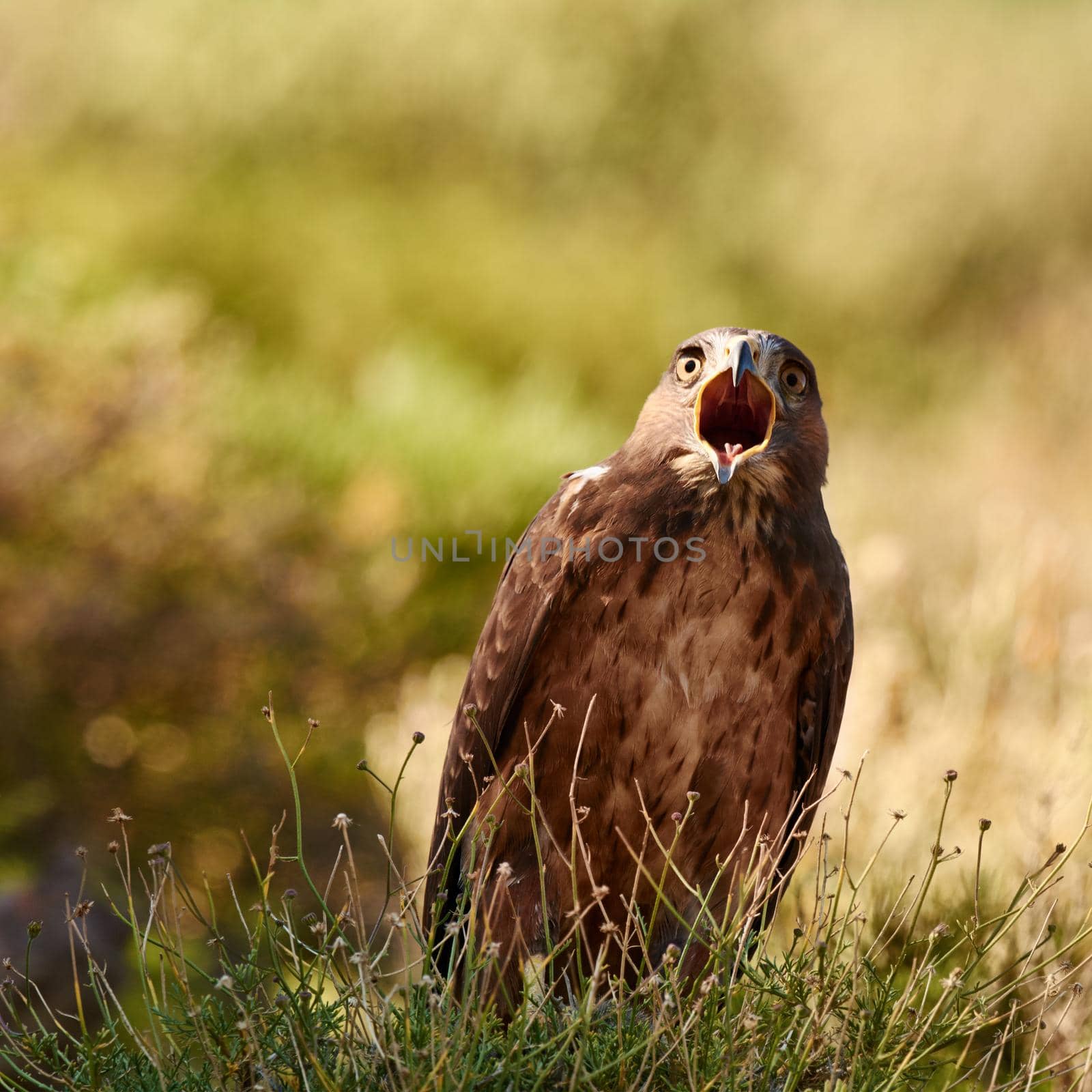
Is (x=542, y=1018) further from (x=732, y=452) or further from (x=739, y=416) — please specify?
(x=739, y=416)

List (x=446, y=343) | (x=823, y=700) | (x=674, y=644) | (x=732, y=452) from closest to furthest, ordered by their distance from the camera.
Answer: (x=732, y=452) < (x=674, y=644) < (x=823, y=700) < (x=446, y=343)

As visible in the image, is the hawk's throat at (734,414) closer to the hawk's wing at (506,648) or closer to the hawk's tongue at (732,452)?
the hawk's tongue at (732,452)

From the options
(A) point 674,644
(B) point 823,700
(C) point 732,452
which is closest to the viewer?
(C) point 732,452

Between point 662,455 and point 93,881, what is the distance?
4075 millimetres

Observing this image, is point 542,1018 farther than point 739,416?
No

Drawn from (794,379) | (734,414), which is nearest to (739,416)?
(734,414)

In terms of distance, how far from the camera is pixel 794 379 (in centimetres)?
248

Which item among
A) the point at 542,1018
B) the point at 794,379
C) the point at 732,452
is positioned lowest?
the point at 542,1018

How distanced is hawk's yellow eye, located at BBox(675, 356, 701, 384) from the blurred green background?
1.32 metres

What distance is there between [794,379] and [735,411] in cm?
14

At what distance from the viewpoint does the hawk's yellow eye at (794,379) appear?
2.45 m

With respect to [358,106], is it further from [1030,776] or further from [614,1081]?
[614,1081]

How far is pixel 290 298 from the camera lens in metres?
10.8

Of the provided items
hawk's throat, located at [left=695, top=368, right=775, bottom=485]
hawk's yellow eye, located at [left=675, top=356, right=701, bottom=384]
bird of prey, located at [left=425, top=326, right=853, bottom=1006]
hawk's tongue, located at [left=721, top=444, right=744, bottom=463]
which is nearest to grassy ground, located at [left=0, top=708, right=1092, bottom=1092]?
bird of prey, located at [left=425, top=326, right=853, bottom=1006]
